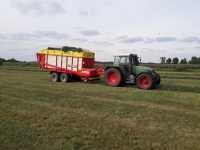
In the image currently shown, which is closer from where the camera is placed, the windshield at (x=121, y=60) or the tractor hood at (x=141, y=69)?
the tractor hood at (x=141, y=69)

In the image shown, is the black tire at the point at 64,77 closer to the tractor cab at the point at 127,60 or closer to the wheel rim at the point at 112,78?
the wheel rim at the point at 112,78

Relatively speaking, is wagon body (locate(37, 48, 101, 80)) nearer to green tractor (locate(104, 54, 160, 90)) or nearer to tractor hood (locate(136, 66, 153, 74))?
green tractor (locate(104, 54, 160, 90))

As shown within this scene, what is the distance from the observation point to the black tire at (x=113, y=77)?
606 inches

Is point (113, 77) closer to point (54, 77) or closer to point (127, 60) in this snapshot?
point (127, 60)

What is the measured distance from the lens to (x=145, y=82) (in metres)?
14.6

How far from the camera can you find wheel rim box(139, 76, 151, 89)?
14.5 metres

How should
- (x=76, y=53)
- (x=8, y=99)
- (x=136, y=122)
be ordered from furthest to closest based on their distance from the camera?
1. (x=76, y=53)
2. (x=8, y=99)
3. (x=136, y=122)

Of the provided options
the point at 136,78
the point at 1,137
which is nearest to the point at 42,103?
the point at 1,137

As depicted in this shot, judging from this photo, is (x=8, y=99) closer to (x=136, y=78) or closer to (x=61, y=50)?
(x=136, y=78)

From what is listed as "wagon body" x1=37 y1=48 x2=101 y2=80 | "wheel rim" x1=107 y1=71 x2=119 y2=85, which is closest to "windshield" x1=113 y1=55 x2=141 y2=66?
"wheel rim" x1=107 y1=71 x2=119 y2=85

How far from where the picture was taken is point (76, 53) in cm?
1780

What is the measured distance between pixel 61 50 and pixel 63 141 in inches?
512

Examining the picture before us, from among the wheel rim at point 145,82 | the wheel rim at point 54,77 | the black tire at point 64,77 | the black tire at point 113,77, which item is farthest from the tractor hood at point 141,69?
the wheel rim at point 54,77

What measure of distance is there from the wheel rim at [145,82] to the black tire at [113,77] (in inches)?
46.2
